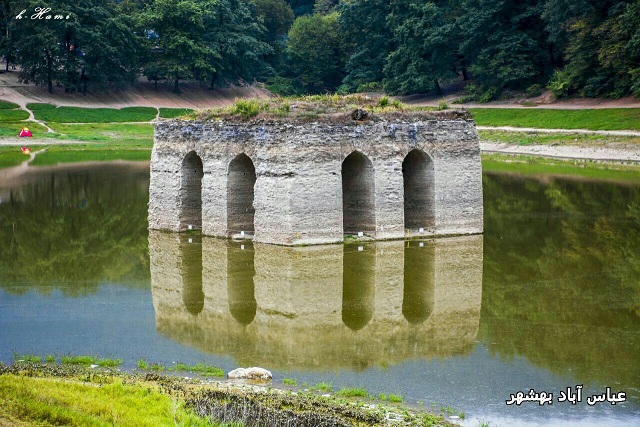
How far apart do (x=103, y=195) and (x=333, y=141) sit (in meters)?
15.0

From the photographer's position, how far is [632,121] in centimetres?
5131

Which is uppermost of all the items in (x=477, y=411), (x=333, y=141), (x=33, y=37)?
(x=33, y=37)

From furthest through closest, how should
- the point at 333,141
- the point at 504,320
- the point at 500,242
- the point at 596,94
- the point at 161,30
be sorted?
the point at 161,30
the point at 596,94
the point at 500,242
the point at 333,141
the point at 504,320

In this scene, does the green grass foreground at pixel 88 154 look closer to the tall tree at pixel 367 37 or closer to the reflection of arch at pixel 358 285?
the tall tree at pixel 367 37

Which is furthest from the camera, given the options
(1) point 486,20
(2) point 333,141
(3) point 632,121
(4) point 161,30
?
(4) point 161,30

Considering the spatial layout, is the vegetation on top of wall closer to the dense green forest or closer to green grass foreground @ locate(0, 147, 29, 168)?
green grass foreground @ locate(0, 147, 29, 168)

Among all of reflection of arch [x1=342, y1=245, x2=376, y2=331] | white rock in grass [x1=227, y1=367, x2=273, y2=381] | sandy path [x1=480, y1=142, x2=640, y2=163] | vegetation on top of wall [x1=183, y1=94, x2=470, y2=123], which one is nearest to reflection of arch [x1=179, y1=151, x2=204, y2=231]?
vegetation on top of wall [x1=183, y1=94, x2=470, y2=123]

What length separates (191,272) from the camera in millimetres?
24469

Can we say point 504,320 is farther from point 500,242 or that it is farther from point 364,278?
point 500,242

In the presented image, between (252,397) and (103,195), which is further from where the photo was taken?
(103,195)

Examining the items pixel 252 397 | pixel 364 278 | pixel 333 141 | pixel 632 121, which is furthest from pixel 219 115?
pixel 632 121

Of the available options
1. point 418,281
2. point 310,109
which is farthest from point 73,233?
point 418,281

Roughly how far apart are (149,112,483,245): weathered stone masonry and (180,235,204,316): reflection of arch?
0.85 meters

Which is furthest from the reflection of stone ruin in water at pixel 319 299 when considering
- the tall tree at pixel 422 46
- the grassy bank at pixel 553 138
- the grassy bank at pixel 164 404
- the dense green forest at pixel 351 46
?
the tall tree at pixel 422 46
